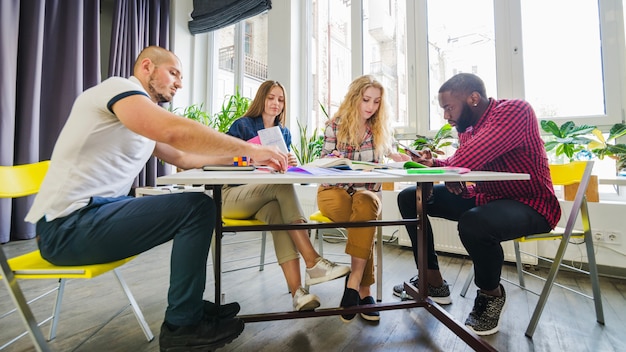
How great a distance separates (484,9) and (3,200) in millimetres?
4100

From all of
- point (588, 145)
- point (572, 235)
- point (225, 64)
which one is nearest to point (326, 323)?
→ point (572, 235)

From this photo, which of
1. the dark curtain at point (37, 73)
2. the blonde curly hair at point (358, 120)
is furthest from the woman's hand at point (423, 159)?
the dark curtain at point (37, 73)

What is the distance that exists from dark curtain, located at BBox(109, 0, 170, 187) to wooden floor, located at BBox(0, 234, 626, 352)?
2.03m

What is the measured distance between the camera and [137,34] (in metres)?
3.41

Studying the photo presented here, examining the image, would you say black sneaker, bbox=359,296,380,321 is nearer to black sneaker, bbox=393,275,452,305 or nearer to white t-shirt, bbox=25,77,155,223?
black sneaker, bbox=393,275,452,305

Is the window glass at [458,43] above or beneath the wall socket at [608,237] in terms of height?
above

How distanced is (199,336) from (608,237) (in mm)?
2182

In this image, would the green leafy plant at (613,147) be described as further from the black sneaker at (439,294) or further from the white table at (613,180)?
the black sneaker at (439,294)

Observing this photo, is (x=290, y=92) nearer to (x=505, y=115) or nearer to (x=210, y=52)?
(x=210, y=52)

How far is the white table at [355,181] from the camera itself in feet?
2.51

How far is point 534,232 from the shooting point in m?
1.16

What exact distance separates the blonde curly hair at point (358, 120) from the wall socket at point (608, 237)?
133 cm

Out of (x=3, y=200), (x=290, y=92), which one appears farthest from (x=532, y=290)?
(x=3, y=200)

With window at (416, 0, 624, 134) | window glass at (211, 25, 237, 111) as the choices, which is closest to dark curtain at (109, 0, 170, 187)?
window glass at (211, 25, 237, 111)
